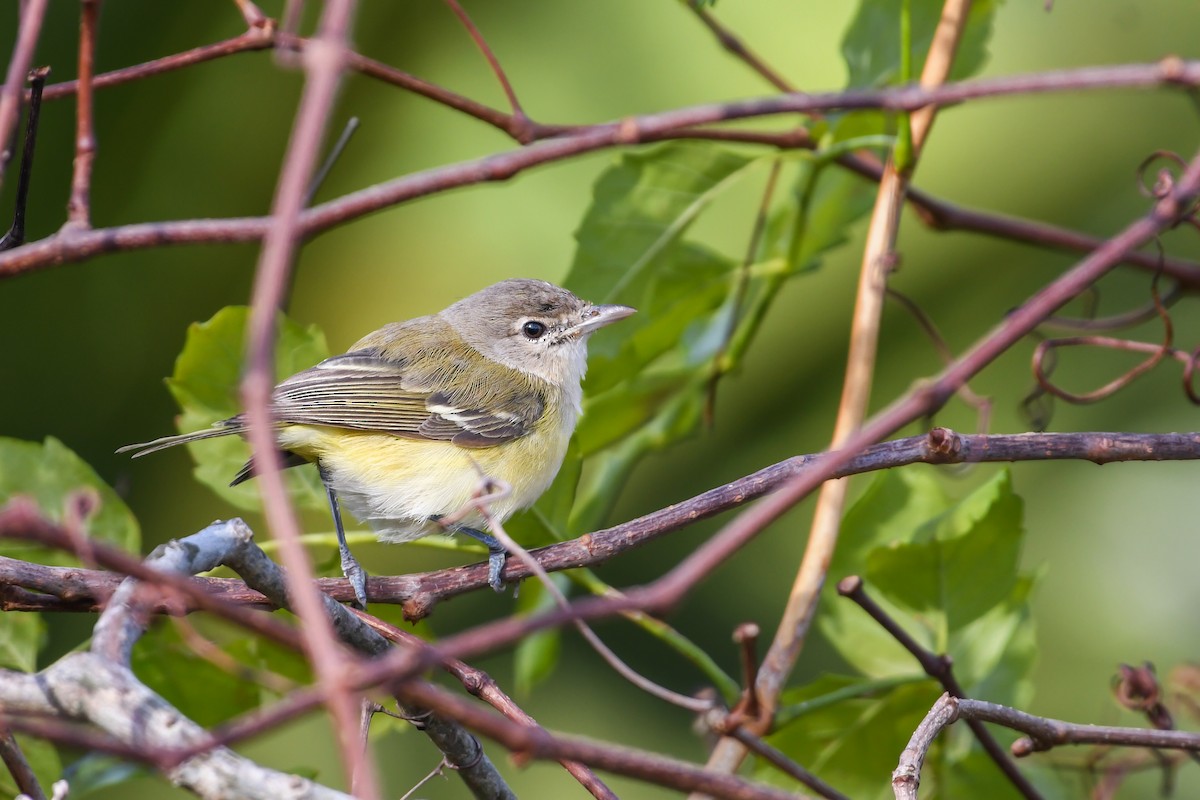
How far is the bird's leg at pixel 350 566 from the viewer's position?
1.72 meters

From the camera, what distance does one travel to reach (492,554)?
2.12m

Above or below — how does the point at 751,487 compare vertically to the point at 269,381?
below

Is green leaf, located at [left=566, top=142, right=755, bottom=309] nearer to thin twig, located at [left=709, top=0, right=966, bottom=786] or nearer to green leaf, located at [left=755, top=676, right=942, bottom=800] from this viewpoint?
thin twig, located at [left=709, top=0, right=966, bottom=786]

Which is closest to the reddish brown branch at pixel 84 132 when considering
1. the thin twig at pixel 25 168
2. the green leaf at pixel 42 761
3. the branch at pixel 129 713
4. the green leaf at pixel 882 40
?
the thin twig at pixel 25 168

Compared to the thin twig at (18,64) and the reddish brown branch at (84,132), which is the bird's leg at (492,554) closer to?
the reddish brown branch at (84,132)

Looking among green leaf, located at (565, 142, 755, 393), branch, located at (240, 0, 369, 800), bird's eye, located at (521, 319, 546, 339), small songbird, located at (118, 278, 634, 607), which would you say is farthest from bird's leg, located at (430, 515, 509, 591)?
branch, located at (240, 0, 369, 800)

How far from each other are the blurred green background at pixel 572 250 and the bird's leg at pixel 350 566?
33.7 inches

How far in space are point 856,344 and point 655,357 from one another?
0.44 metres

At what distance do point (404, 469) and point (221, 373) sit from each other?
715mm

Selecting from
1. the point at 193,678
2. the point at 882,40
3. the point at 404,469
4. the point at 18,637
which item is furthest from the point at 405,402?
the point at 882,40

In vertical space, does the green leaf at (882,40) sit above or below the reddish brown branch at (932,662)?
above

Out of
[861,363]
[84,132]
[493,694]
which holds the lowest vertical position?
[493,694]

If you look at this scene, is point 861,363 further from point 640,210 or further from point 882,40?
point 882,40

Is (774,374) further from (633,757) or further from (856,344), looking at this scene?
(633,757)
